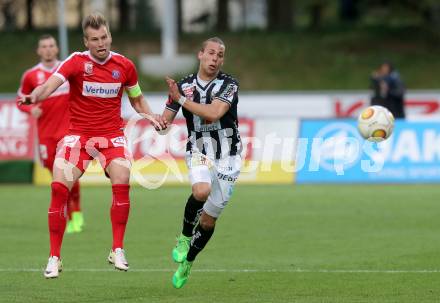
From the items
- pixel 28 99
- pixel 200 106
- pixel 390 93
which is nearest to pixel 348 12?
pixel 390 93

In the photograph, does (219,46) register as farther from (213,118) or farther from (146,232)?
(146,232)

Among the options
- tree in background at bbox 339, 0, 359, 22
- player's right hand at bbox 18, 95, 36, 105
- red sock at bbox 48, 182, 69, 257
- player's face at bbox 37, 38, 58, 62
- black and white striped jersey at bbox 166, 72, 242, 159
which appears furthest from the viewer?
tree in background at bbox 339, 0, 359, 22

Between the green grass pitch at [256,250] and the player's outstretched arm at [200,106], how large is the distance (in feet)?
5.35

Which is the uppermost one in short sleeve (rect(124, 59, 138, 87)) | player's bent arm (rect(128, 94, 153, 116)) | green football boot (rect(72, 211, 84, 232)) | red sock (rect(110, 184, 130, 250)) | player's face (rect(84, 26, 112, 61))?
player's face (rect(84, 26, 112, 61))

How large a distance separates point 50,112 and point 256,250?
12.9 feet

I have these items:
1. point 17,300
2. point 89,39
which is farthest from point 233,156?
point 17,300

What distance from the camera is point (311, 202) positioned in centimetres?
1936

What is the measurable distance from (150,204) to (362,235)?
5.42m

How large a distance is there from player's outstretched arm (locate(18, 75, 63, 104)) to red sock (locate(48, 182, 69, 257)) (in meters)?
0.88

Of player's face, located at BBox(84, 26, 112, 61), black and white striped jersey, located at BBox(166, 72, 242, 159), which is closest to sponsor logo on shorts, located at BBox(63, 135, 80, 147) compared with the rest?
player's face, located at BBox(84, 26, 112, 61)

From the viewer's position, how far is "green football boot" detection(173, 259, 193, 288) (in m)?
10.8

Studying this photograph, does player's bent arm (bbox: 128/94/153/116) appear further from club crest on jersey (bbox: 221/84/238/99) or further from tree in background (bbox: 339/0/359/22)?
tree in background (bbox: 339/0/359/22)

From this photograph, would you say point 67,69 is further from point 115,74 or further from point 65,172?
point 65,172

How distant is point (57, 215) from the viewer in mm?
10602
